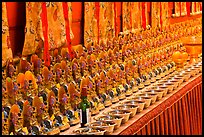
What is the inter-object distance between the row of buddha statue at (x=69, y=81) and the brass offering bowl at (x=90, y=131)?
0.12 metres

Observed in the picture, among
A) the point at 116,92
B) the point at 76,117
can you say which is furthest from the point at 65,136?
the point at 116,92

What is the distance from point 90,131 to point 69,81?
84 centimetres

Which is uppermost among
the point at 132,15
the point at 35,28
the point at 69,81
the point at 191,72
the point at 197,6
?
the point at 35,28

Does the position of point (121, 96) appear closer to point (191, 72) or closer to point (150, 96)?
point (150, 96)

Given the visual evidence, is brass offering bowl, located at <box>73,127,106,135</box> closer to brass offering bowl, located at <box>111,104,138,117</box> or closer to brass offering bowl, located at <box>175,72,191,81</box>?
brass offering bowl, located at <box>111,104,138,117</box>

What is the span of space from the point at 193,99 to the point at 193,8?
21.0 ft

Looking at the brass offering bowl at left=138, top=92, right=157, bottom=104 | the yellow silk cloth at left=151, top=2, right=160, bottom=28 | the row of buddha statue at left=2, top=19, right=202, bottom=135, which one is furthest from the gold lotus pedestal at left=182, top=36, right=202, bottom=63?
the brass offering bowl at left=138, top=92, right=157, bottom=104

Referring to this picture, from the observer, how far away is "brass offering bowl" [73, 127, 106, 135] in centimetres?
285

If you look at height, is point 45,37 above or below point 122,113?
above

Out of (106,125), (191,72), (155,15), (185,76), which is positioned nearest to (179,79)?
(185,76)

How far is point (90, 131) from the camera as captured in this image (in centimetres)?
290

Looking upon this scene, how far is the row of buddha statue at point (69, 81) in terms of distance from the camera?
292 cm

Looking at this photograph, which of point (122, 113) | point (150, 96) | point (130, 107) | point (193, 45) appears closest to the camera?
point (122, 113)

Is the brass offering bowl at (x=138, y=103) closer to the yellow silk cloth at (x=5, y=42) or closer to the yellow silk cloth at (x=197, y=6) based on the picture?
the yellow silk cloth at (x=5, y=42)
